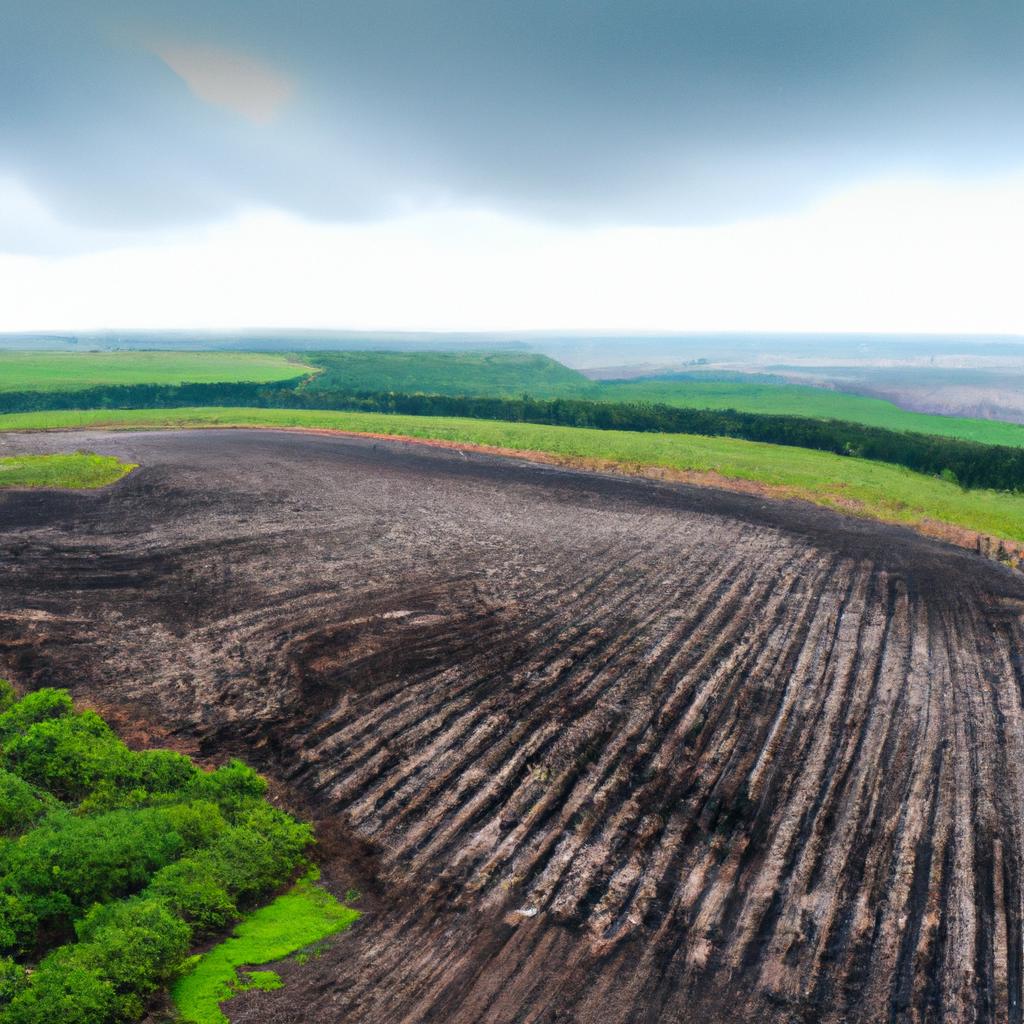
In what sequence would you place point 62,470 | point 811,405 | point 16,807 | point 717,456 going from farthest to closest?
point 811,405 → point 717,456 → point 62,470 → point 16,807

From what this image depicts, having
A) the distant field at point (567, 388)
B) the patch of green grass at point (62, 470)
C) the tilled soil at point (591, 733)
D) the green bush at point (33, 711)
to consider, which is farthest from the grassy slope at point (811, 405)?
the green bush at point (33, 711)

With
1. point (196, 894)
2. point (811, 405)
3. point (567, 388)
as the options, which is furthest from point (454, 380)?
point (196, 894)

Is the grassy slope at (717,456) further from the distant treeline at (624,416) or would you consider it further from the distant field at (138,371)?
the distant field at (138,371)

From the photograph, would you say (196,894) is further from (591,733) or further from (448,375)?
(448,375)

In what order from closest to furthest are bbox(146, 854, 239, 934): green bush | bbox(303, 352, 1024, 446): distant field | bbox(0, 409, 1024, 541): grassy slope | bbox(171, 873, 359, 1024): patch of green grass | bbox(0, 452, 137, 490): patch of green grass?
1. bbox(171, 873, 359, 1024): patch of green grass
2. bbox(146, 854, 239, 934): green bush
3. bbox(0, 409, 1024, 541): grassy slope
4. bbox(0, 452, 137, 490): patch of green grass
5. bbox(303, 352, 1024, 446): distant field

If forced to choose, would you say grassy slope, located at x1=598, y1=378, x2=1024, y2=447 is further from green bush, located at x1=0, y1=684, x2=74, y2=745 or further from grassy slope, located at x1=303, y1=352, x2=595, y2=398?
green bush, located at x1=0, y1=684, x2=74, y2=745

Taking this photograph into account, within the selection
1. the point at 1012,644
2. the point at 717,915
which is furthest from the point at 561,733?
the point at 1012,644

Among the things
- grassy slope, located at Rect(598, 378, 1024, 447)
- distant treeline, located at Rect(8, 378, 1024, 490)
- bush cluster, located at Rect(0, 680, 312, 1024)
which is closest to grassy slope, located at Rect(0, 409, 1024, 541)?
distant treeline, located at Rect(8, 378, 1024, 490)
